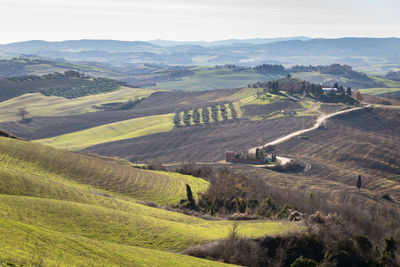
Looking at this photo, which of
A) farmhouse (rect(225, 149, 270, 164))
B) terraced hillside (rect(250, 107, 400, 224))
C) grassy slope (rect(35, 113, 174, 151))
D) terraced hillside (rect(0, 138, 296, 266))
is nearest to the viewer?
terraced hillside (rect(0, 138, 296, 266))

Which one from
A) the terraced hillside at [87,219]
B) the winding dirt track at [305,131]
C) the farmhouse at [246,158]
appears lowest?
the farmhouse at [246,158]

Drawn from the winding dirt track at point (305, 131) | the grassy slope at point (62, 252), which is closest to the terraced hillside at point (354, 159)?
the winding dirt track at point (305, 131)

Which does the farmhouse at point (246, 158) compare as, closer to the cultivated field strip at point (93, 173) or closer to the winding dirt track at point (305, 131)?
the winding dirt track at point (305, 131)

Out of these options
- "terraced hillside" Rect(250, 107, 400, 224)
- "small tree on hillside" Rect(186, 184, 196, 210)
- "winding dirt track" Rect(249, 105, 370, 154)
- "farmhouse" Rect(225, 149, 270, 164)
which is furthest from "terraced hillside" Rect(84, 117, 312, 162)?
"small tree on hillside" Rect(186, 184, 196, 210)

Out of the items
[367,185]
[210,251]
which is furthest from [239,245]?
[367,185]

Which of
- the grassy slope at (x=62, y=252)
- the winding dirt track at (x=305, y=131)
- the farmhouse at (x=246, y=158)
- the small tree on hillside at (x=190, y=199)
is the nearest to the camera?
the grassy slope at (x=62, y=252)

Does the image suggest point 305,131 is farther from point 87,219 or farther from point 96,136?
point 87,219

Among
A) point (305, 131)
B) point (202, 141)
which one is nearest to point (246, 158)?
point (202, 141)

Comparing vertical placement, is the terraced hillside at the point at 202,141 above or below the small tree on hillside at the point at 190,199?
below

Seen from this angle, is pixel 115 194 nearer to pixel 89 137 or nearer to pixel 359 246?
pixel 359 246

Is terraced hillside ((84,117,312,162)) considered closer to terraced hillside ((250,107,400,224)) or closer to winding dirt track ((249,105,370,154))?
winding dirt track ((249,105,370,154))
